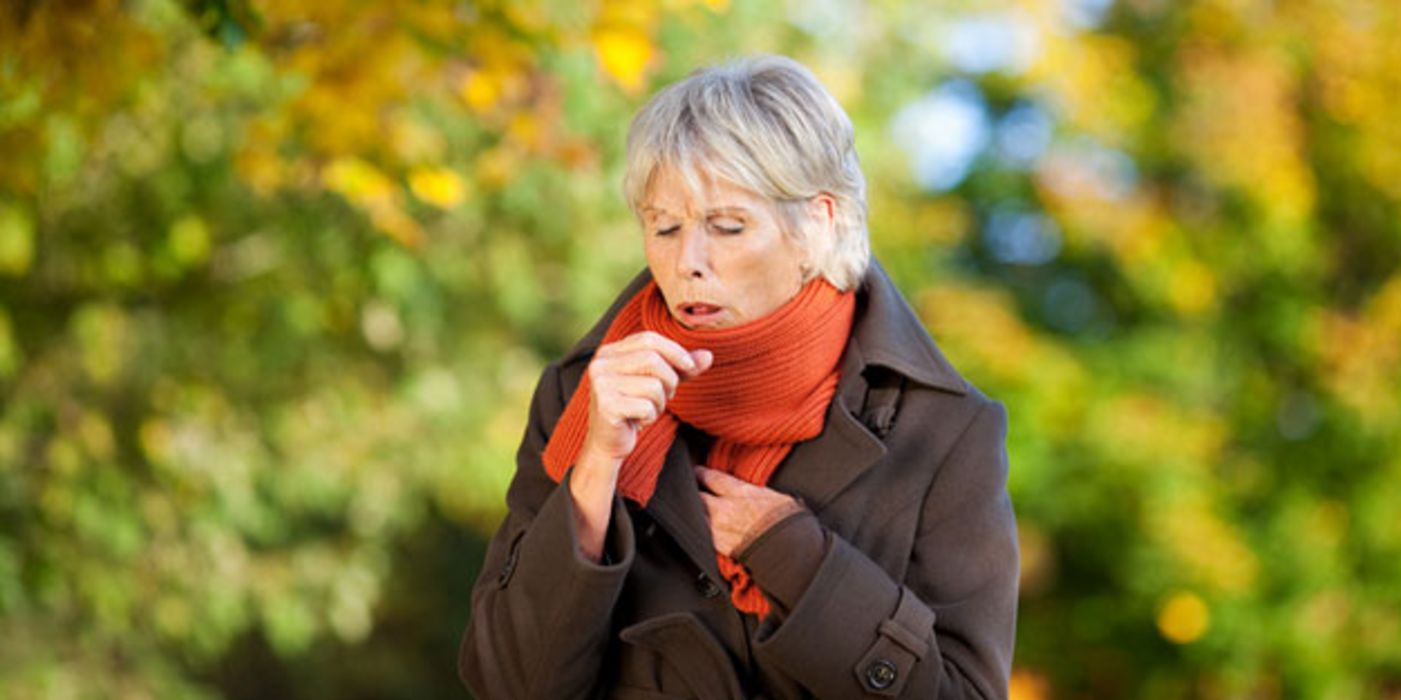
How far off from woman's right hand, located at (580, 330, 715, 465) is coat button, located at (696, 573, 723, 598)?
23 cm

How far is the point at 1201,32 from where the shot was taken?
1159 cm

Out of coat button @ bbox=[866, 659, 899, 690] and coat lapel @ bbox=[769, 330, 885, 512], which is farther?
coat lapel @ bbox=[769, 330, 885, 512]

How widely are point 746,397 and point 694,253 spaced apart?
0.66ft

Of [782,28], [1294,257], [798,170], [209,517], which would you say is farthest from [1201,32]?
[798,170]

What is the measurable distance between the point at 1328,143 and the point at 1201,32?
0.97m

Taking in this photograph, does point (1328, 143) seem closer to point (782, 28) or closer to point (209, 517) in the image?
point (782, 28)

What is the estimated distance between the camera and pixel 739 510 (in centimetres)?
244

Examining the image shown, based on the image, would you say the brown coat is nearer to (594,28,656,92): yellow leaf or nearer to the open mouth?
the open mouth

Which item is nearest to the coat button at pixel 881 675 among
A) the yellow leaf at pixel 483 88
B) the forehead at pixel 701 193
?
the forehead at pixel 701 193

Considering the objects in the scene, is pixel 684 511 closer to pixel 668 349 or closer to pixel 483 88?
pixel 668 349

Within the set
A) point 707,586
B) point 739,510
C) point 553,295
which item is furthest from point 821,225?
point 553,295

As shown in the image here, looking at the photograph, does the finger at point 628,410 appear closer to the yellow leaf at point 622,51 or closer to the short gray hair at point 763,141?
the short gray hair at point 763,141

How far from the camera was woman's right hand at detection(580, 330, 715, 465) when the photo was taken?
7.49 feet

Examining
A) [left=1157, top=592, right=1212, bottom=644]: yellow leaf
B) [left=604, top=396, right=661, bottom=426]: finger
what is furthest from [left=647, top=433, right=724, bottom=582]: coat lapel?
[left=1157, top=592, right=1212, bottom=644]: yellow leaf
